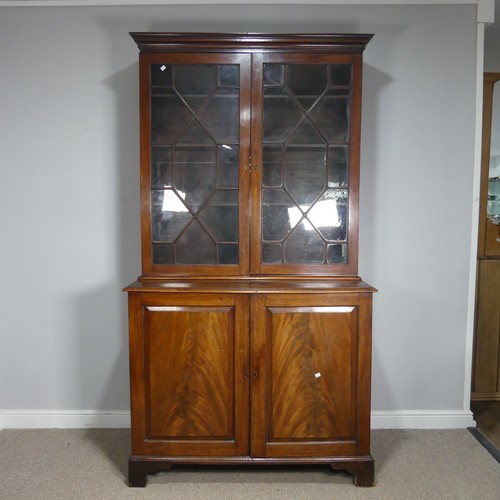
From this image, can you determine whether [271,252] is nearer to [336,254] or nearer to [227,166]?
[336,254]

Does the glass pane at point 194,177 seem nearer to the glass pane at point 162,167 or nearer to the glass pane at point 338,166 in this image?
the glass pane at point 162,167

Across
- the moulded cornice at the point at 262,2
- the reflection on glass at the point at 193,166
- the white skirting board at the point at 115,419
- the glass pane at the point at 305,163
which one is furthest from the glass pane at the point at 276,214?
the white skirting board at the point at 115,419

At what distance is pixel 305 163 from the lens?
1998mm

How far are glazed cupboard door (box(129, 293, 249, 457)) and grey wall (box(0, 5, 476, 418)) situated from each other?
0.58m

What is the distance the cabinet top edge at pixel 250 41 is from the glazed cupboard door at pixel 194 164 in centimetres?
5

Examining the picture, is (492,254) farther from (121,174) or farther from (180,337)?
(121,174)

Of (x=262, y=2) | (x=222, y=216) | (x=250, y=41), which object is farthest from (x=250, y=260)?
(x=262, y=2)

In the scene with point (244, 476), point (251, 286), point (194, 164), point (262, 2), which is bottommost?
point (244, 476)

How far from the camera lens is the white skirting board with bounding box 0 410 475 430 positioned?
2393mm

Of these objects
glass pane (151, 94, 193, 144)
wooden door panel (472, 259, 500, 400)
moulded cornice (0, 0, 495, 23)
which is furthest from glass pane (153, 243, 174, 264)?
wooden door panel (472, 259, 500, 400)

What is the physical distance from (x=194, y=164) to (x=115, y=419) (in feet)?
5.08

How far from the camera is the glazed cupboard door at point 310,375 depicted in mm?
1853

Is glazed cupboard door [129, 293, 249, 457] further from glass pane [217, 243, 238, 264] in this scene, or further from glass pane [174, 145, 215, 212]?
glass pane [174, 145, 215, 212]

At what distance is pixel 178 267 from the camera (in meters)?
2.00
